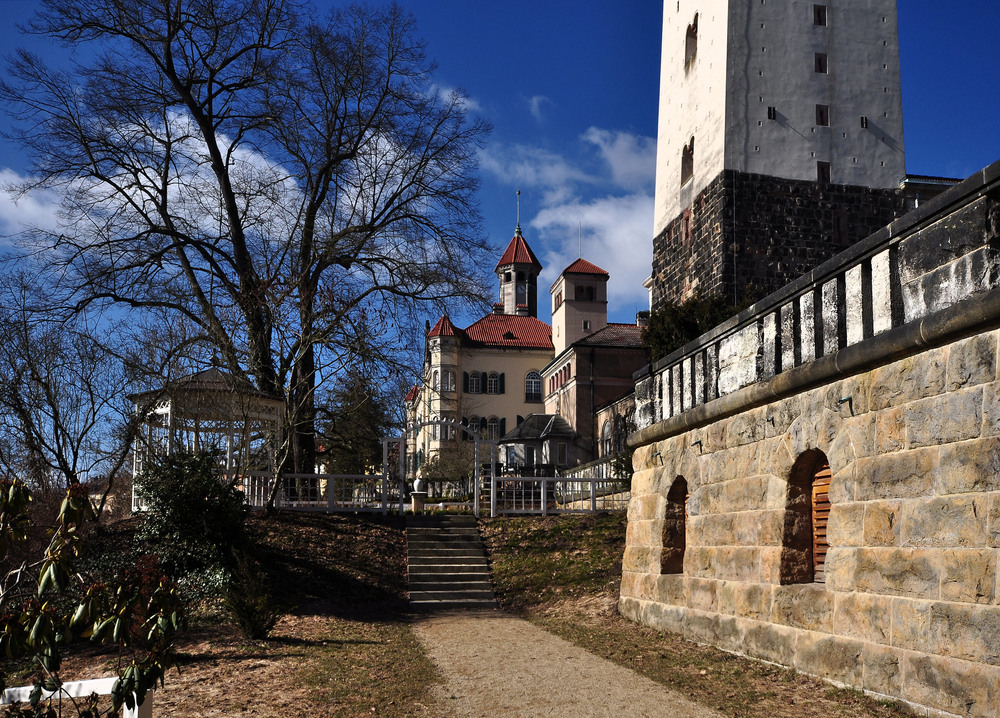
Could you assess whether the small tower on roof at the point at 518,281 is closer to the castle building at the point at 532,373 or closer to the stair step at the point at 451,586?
the castle building at the point at 532,373

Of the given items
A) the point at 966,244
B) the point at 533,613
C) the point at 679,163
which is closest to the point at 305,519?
the point at 533,613

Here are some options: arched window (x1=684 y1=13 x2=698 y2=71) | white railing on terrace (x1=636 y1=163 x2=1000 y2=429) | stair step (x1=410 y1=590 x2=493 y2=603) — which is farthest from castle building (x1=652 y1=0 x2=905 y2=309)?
white railing on terrace (x1=636 y1=163 x2=1000 y2=429)

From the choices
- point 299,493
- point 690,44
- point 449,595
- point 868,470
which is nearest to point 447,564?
point 449,595

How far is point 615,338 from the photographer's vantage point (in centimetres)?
4519

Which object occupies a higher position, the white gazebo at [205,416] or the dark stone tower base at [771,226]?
the dark stone tower base at [771,226]

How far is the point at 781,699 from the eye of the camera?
6.95 meters

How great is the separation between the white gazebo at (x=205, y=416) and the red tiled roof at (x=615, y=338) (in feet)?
88.1

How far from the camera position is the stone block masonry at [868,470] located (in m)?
5.73

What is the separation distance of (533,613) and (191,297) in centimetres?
1279

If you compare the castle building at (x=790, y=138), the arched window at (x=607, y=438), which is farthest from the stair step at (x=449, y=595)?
the arched window at (x=607, y=438)

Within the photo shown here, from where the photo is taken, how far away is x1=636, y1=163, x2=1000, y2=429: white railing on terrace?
593 centimetres

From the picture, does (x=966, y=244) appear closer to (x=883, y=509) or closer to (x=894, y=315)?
(x=894, y=315)

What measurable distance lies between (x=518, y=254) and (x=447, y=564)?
59.1 meters

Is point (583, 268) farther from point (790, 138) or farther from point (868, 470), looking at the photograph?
point (868, 470)
